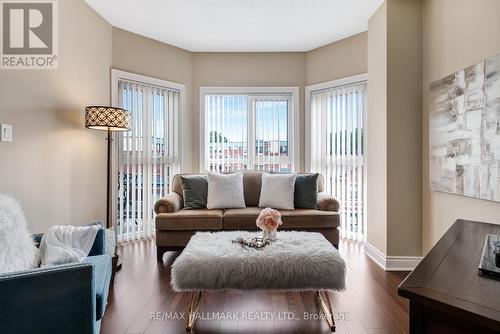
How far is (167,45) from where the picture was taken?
13.9 ft

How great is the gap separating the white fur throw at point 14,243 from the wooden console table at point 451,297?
5.74ft

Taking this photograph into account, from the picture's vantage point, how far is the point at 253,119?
179 inches

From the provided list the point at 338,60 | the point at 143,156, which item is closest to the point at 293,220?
the point at 143,156

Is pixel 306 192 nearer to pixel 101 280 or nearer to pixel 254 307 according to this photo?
pixel 254 307

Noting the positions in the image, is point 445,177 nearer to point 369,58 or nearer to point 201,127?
point 369,58

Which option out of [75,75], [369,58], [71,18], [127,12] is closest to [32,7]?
[71,18]

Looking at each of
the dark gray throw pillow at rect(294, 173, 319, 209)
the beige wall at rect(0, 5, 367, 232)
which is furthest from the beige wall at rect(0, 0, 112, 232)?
the dark gray throw pillow at rect(294, 173, 319, 209)

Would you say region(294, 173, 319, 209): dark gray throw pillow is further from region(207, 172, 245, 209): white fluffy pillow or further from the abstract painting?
the abstract painting

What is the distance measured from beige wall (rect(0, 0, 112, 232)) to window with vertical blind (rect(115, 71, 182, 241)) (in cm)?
31

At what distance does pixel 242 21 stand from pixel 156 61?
1376mm

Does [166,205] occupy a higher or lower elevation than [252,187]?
lower

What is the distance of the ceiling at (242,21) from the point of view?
10.5ft

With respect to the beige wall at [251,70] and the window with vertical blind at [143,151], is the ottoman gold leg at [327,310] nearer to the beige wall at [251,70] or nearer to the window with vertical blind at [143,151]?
the beige wall at [251,70]

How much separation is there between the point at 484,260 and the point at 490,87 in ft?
5.11
